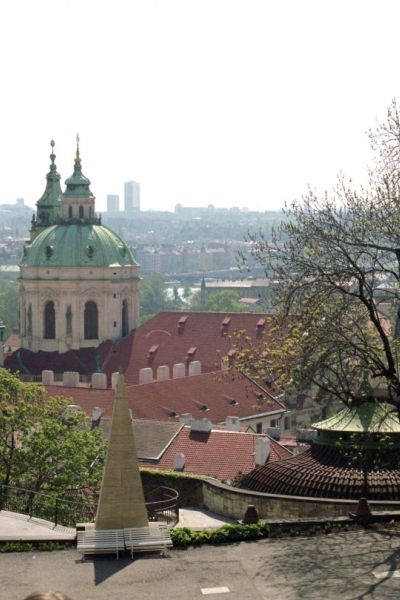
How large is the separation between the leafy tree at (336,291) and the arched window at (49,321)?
2123 inches

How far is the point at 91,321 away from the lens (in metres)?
80.6

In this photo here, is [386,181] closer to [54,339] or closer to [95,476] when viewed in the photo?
[95,476]

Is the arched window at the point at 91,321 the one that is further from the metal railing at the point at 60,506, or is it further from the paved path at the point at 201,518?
the paved path at the point at 201,518

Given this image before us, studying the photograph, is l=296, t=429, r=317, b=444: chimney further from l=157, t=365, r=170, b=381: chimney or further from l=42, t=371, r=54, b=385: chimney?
l=42, t=371, r=54, b=385: chimney

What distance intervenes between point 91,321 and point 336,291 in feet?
182

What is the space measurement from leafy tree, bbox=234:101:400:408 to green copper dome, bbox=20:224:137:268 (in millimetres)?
54096

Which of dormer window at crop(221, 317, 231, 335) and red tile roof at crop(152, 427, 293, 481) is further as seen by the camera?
dormer window at crop(221, 317, 231, 335)

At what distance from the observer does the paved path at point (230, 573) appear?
18.8 metres

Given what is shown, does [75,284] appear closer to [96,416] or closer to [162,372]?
[162,372]

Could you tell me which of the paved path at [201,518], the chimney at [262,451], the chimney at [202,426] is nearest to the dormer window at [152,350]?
the chimney at [202,426]

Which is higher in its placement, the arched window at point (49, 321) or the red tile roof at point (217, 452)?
the arched window at point (49, 321)

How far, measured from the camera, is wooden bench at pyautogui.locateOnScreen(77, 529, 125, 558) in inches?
806

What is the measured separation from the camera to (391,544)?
21188 millimetres

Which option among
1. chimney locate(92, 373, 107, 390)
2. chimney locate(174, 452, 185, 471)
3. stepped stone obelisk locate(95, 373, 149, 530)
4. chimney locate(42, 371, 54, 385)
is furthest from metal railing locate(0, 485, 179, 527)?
chimney locate(42, 371, 54, 385)
